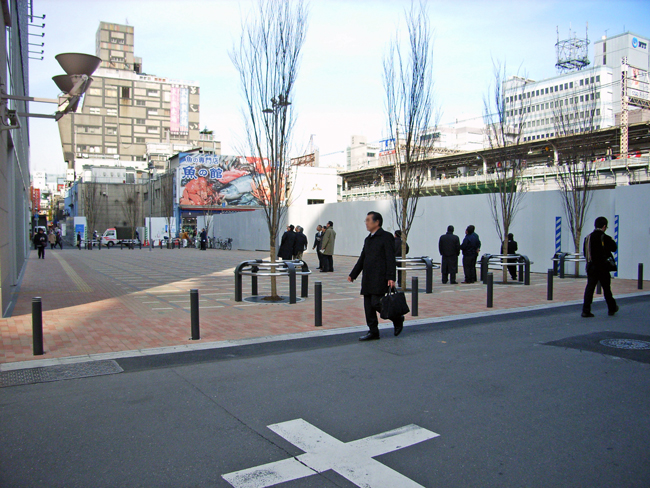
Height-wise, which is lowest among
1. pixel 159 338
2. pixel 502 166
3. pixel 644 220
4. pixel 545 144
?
pixel 159 338

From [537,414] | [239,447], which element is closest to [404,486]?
[239,447]

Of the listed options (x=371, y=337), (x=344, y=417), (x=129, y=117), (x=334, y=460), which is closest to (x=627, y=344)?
(x=371, y=337)

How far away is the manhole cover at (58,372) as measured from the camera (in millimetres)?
5363

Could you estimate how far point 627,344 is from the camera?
6.82 m

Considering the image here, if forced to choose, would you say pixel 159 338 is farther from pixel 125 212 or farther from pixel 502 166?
pixel 125 212

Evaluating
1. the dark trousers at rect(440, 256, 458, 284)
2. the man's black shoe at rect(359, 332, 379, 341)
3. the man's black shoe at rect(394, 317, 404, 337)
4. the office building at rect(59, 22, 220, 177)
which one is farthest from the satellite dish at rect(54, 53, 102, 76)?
the office building at rect(59, 22, 220, 177)

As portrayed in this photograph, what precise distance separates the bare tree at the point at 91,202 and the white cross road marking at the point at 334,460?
61.3 meters

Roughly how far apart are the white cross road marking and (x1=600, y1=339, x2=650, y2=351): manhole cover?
4187 millimetres

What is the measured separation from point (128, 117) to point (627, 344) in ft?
378

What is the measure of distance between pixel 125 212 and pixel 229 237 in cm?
3301

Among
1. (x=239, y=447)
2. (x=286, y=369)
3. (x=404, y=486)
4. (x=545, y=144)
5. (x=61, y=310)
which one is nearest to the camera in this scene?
(x=404, y=486)

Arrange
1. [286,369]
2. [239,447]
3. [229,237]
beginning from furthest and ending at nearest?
1. [229,237]
2. [286,369]
3. [239,447]

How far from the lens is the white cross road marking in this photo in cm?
320

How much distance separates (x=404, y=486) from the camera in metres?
3.12
